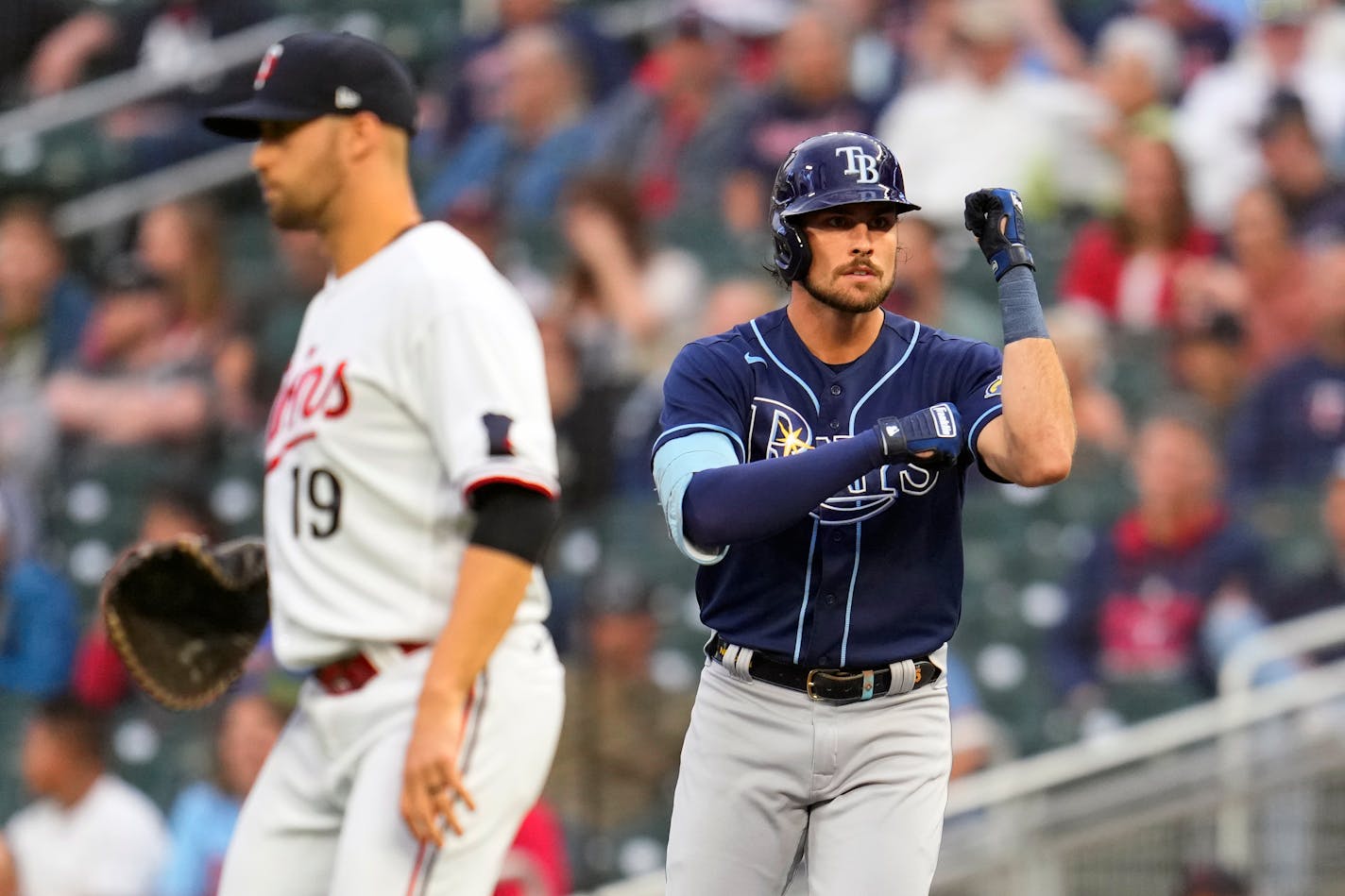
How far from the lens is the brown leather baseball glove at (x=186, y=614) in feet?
10.6

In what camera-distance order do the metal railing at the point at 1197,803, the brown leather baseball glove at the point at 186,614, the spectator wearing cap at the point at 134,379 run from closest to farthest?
the brown leather baseball glove at the point at 186,614
the metal railing at the point at 1197,803
the spectator wearing cap at the point at 134,379

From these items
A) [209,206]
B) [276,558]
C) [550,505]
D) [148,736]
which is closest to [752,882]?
[550,505]

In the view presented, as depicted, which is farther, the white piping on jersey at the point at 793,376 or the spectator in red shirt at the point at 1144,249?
the spectator in red shirt at the point at 1144,249

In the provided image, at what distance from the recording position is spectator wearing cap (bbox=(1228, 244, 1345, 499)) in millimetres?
6965

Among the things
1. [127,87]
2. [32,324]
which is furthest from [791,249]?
[127,87]

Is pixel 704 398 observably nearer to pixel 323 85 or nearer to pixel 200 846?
pixel 323 85

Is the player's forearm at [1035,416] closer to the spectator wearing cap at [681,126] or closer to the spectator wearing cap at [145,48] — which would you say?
the spectator wearing cap at [681,126]

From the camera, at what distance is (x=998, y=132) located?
27.0ft

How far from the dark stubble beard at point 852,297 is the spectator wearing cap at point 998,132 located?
5.27 m

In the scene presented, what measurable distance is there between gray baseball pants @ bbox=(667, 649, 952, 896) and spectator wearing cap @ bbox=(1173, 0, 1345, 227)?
5.19 metres

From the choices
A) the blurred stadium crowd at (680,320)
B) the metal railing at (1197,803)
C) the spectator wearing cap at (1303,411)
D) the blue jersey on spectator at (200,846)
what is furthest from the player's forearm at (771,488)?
the spectator wearing cap at (1303,411)

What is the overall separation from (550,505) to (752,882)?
737 mm

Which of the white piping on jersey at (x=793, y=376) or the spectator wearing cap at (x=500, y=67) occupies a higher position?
the spectator wearing cap at (x=500, y=67)

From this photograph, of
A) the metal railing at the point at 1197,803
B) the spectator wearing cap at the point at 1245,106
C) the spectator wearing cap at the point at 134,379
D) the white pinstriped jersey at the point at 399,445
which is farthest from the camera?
the spectator wearing cap at the point at 134,379
